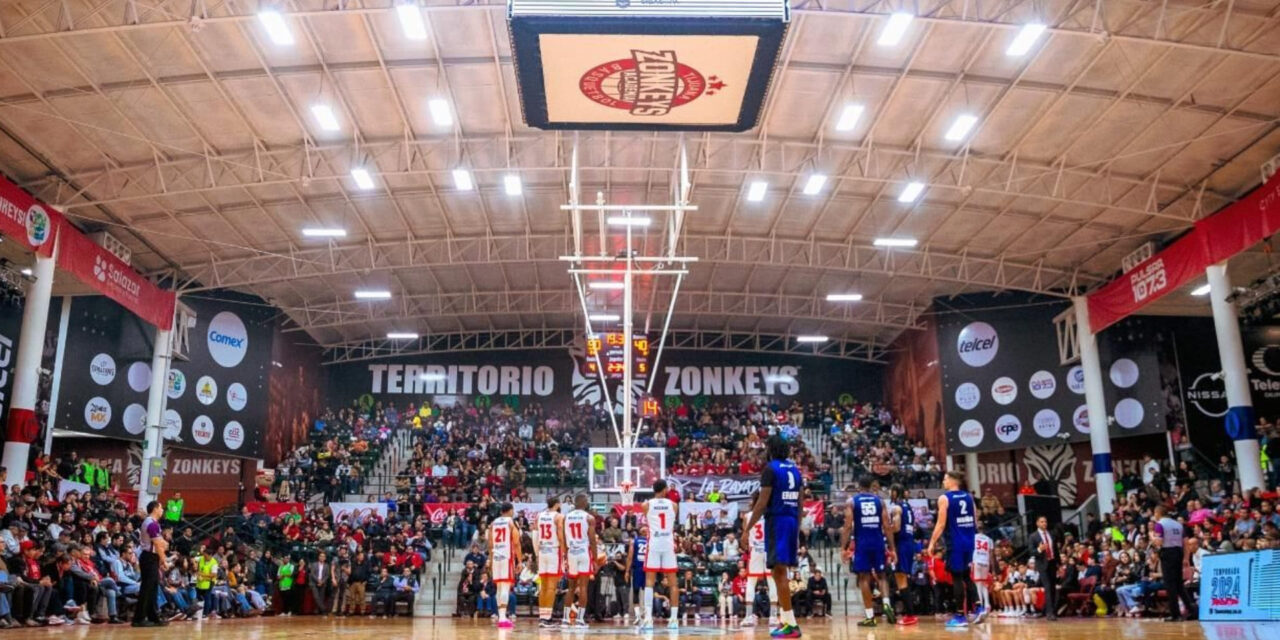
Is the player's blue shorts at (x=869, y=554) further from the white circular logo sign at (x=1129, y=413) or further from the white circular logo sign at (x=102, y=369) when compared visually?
the white circular logo sign at (x=102, y=369)

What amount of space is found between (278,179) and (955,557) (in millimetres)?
17185

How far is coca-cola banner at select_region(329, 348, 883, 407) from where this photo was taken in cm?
4259

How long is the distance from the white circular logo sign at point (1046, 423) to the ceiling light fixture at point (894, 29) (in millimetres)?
17427

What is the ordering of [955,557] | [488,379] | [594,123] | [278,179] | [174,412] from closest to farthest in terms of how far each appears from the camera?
[594,123], [955,557], [278,179], [174,412], [488,379]

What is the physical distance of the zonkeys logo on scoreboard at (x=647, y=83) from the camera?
8.89m

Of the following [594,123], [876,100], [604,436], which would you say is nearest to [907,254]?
[876,100]

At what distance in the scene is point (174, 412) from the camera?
98.4ft

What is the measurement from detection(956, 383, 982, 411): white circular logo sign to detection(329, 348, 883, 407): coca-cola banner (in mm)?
9492

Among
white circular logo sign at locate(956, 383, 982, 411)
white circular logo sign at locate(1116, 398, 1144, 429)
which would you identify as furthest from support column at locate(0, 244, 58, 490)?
white circular logo sign at locate(1116, 398, 1144, 429)

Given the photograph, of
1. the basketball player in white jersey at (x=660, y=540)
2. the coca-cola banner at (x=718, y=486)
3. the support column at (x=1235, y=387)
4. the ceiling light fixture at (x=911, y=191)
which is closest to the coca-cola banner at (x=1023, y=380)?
the support column at (x=1235, y=387)

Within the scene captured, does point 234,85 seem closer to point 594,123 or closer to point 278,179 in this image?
point 278,179

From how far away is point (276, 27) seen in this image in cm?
1728

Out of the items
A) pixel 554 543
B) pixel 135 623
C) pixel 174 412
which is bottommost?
pixel 135 623

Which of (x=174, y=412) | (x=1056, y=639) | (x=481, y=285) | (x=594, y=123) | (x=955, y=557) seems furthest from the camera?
(x=481, y=285)
